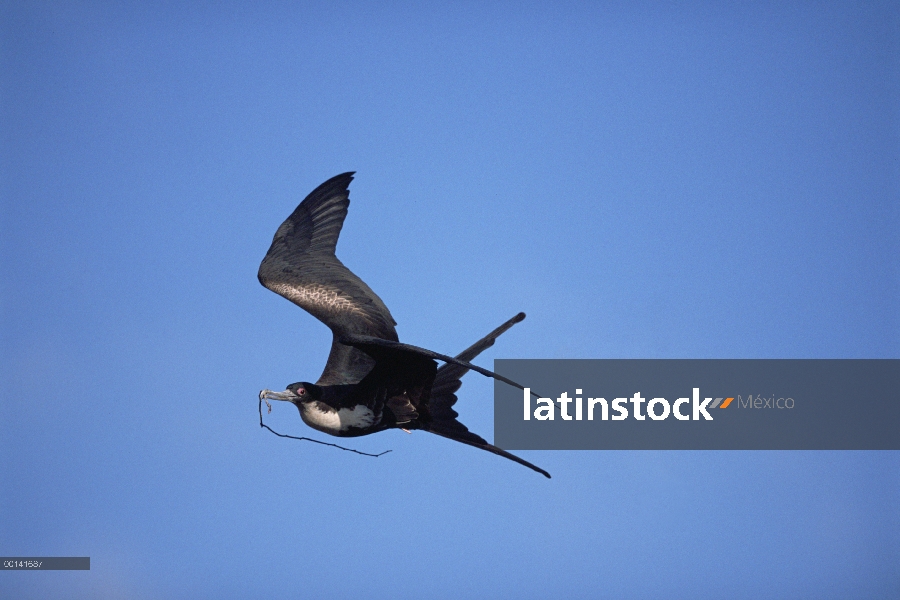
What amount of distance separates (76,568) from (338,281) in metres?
7.33

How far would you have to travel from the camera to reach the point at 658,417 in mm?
18281

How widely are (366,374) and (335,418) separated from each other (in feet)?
2.48

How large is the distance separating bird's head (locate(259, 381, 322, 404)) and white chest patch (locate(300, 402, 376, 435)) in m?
0.08

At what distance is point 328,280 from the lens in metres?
13.6

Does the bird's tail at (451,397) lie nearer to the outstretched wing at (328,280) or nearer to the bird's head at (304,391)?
the outstretched wing at (328,280)

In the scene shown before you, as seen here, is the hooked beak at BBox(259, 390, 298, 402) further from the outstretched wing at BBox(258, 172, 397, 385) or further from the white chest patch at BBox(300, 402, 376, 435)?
the outstretched wing at BBox(258, 172, 397, 385)

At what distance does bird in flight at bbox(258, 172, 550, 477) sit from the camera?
38.8 feet

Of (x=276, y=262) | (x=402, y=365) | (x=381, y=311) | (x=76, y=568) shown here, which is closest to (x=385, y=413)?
(x=402, y=365)

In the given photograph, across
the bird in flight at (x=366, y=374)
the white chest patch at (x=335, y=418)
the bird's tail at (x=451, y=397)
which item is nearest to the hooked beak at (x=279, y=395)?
the bird in flight at (x=366, y=374)

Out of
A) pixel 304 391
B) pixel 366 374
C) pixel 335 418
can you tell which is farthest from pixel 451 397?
pixel 304 391

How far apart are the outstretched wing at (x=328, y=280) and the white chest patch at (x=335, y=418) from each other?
63 centimetres

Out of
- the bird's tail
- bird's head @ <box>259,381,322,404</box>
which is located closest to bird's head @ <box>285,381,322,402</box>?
bird's head @ <box>259,381,322,404</box>

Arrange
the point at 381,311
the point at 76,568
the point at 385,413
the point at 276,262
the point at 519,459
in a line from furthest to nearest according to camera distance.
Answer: the point at 76,568 → the point at 276,262 → the point at 381,311 → the point at 385,413 → the point at 519,459

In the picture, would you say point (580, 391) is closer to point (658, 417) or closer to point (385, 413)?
point (658, 417)
